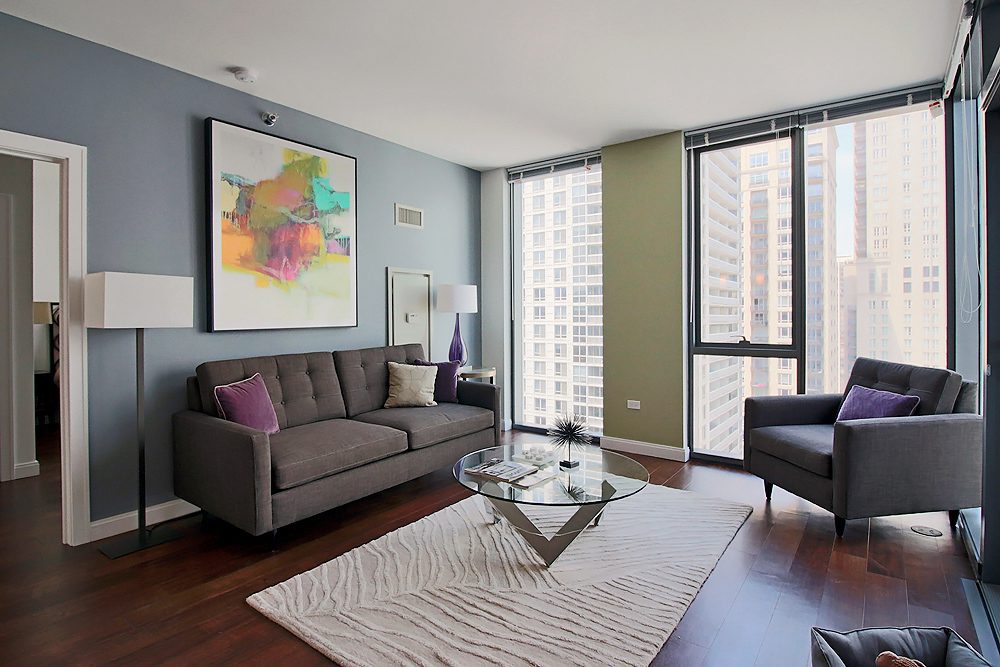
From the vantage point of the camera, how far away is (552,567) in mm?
2648

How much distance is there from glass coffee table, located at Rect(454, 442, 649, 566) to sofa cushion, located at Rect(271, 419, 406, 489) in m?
0.64

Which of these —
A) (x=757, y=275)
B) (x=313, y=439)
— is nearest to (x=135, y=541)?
(x=313, y=439)

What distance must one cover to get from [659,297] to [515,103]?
1.95 metres

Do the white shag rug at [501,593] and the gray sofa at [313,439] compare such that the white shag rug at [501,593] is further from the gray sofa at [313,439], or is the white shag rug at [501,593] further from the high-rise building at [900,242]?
the high-rise building at [900,242]

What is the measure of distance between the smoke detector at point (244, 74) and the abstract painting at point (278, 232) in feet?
1.02

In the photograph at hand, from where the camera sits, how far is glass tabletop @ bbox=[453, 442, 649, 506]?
255cm

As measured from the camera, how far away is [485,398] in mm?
4398

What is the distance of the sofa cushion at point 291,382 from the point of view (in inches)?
130

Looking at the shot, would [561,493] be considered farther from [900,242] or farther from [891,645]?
[900,242]

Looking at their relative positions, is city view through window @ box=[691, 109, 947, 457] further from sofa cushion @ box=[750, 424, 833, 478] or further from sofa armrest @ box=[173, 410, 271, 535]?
sofa armrest @ box=[173, 410, 271, 535]

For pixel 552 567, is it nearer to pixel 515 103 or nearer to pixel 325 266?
pixel 325 266

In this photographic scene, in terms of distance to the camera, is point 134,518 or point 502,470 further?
point 134,518

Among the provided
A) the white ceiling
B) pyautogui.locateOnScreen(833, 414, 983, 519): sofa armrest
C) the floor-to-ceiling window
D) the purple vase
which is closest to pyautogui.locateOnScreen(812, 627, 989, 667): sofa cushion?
pyautogui.locateOnScreen(833, 414, 983, 519): sofa armrest

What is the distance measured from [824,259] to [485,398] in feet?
9.01
